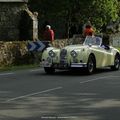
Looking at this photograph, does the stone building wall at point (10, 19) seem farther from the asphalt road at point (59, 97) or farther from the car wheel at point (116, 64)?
the asphalt road at point (59, 97)

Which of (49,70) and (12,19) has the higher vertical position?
(12,19)

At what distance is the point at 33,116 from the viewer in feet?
32.7

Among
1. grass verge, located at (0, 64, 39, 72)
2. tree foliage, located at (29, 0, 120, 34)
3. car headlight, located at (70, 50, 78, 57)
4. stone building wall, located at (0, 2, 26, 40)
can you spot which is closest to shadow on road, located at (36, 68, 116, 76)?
car headlight, located at (70, 50, 78, 57)

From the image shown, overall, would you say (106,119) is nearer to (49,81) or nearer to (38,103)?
(38,103)

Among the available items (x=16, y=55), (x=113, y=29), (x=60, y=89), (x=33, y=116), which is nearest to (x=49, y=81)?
(x=60, y=89)

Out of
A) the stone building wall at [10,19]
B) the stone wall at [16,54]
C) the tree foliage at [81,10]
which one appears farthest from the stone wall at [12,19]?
the stone wall at [16,54]

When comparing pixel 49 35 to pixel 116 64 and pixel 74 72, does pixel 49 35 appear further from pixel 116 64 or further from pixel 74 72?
pixel 74 72

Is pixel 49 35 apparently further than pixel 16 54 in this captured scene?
Yes

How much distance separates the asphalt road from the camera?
10180 millimetres

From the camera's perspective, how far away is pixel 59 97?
12.6m

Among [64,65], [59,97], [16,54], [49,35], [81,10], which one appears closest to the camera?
[59,97]

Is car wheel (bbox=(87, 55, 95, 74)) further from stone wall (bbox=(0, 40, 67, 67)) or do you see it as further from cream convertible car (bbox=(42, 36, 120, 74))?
stone wall (bbox=(0, 40, 67, 67))

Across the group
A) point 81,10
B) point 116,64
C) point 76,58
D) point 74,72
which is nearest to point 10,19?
point 81,10

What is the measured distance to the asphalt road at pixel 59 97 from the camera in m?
10.2
